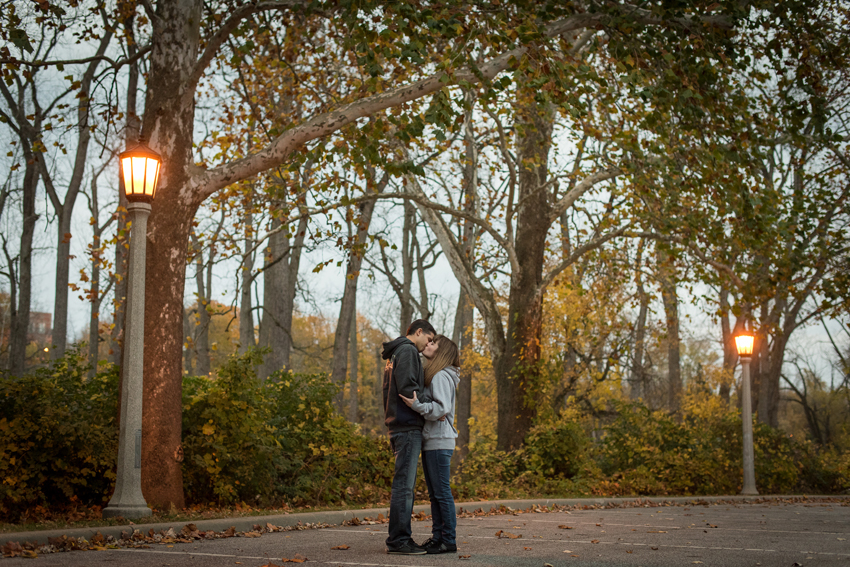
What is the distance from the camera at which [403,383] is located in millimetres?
6148

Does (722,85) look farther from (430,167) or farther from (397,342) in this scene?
(430,167)

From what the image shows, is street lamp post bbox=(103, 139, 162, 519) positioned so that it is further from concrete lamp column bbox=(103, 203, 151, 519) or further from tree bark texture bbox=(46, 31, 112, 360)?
tree bark texture bbox=(46, 31, 112, 360)

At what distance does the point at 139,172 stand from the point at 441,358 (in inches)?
170

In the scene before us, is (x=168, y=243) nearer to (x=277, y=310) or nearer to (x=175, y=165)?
(x=175, y=165)

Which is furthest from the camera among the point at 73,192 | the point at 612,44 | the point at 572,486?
the point at 73,192

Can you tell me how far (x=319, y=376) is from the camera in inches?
491

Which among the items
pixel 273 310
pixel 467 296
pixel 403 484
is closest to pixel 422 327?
pixel 403 484

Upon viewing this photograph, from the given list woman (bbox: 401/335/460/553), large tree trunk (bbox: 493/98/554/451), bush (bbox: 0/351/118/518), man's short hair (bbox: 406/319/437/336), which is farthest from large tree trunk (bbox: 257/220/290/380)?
woman (bbox: 401/335/460/553)

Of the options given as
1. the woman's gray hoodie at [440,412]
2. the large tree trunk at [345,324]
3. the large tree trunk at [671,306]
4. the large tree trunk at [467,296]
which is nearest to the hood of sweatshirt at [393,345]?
the woman's gray hoodie at [440,412]

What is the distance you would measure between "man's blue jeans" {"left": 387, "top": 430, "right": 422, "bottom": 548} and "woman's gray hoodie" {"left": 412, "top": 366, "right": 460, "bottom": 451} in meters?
0.10

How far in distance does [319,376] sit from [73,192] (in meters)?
14.3

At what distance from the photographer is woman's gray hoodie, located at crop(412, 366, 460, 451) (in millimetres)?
6184

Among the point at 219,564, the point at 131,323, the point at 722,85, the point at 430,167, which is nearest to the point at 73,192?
the point at 430,167

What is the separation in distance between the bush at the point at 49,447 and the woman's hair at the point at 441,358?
449 centimetres
